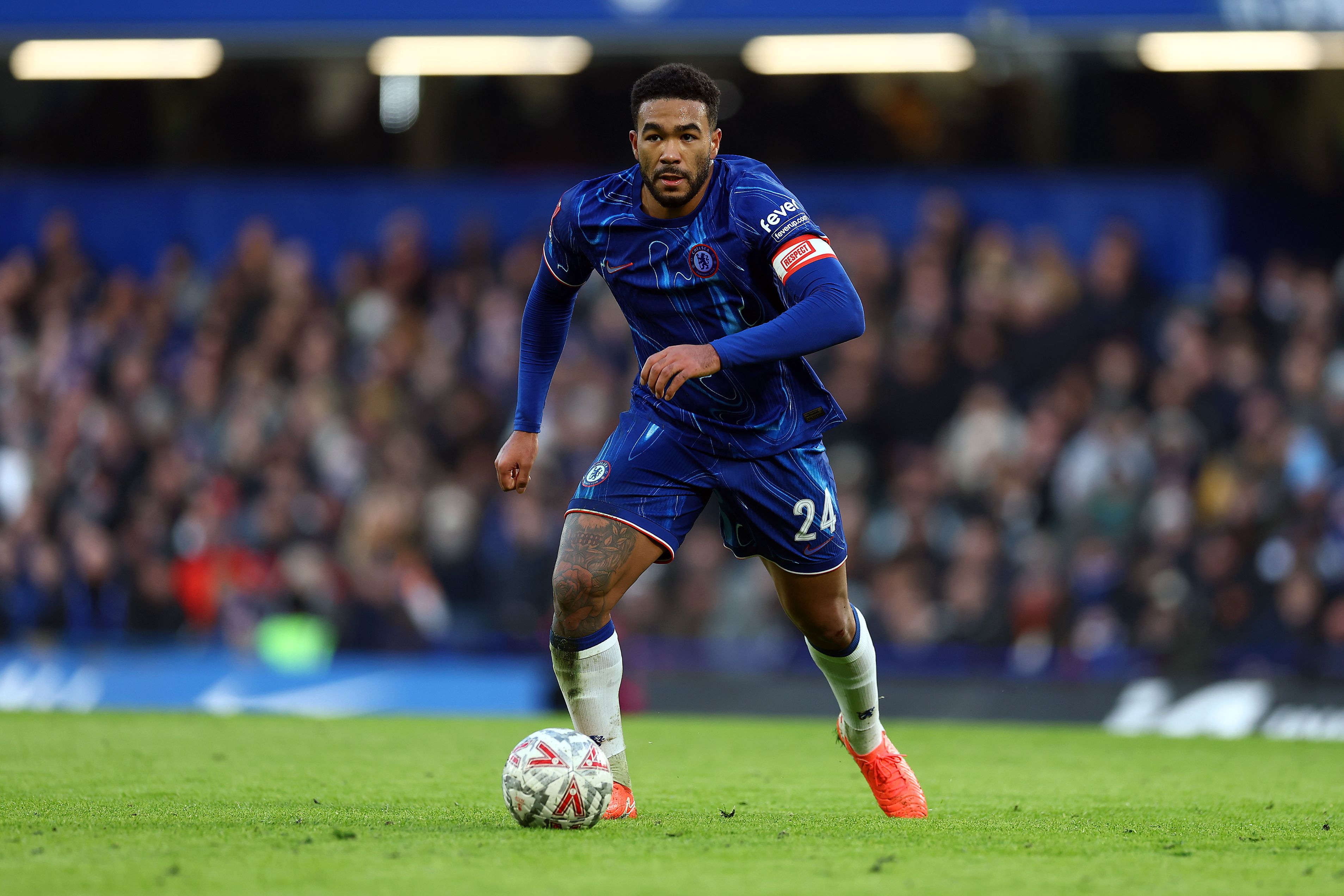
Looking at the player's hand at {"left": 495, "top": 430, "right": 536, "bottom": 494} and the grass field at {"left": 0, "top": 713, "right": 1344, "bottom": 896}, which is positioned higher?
the player's hand at {"left": 495, "top": 430, "right": 536, "bottom": 494}

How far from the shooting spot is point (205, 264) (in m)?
16.7

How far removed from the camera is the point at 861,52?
49.0ft

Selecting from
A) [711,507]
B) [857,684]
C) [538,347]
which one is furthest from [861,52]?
[857,684]

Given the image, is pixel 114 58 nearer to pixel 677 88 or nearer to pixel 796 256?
pixel 677 88

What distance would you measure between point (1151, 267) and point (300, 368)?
300 inches

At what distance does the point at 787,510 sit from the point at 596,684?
823 mm

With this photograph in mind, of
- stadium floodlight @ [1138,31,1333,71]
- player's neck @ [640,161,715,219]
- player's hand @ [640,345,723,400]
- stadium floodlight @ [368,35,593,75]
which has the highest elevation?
stadium floodlight @ [368,35,593,75]

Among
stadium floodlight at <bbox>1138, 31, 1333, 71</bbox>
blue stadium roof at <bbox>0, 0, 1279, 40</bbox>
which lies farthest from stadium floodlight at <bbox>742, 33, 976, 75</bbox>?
stadium floodlight at <bbox>1138, 31, 1333, 71</bbox>

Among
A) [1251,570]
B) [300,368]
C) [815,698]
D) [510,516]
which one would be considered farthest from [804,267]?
[300,368]

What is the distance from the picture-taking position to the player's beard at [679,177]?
5258 millimetres

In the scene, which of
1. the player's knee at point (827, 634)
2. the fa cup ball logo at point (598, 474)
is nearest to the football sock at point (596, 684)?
→ the fa cup ball logo at point (598, 474)

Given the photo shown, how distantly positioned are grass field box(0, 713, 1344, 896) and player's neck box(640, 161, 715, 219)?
6.29 ft

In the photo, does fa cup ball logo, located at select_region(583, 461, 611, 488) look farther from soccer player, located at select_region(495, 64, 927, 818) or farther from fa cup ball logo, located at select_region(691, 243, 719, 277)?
fa cup ball logo, located at select_region(691, 243, 719, 277)

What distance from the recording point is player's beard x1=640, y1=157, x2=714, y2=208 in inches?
207
